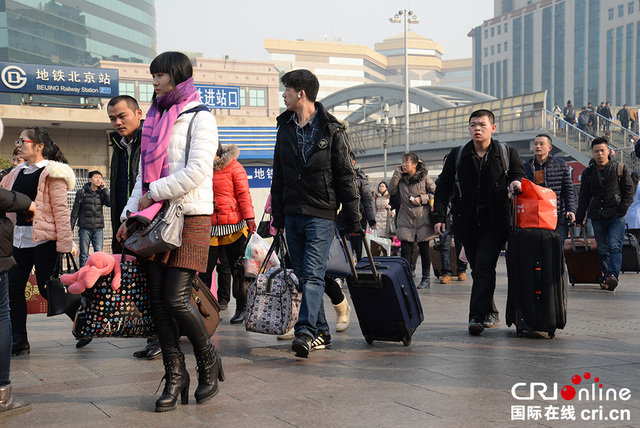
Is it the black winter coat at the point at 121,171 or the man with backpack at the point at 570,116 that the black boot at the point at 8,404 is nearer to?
the black winter coat at the point at 121,171

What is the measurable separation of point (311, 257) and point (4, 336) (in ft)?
7.07

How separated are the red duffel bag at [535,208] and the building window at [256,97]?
106820 mm

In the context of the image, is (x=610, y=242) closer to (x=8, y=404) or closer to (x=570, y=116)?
(x=8, y=404)

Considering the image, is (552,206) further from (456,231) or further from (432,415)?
(432,415)

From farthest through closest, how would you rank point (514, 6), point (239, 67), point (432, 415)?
point (514, 6)
point (239, 67)
point (432, 415)

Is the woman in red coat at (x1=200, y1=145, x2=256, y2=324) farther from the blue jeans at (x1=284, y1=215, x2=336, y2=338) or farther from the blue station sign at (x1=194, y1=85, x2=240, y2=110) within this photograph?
A: the blue station sign at (x1=194, y1=85, x2=240, y2=110)

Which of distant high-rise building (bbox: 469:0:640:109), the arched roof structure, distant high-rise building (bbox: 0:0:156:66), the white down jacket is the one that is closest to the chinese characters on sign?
the white down jacket

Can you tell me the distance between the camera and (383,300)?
19.1ft

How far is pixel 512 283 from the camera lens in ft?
20.6

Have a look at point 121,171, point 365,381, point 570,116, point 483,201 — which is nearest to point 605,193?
point 483,201

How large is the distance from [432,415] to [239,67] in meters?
112

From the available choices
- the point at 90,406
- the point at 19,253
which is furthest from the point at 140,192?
the point at 19,253

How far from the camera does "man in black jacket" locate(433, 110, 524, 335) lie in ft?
21.2

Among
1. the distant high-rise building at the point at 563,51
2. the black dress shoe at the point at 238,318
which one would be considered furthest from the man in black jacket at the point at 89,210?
the distant high-rise building at the point at 563,51
